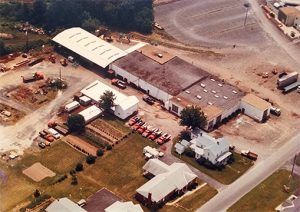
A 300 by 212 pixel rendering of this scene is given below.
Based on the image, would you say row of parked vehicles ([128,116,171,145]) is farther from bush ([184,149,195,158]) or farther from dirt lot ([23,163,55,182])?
dirt lot ([23,163,55,182])

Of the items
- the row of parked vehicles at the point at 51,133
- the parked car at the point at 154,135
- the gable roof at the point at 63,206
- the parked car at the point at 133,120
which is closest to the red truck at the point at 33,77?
the row of parked vehicles at the point at 51,133

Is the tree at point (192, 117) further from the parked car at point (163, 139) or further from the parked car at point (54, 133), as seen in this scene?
the parked car at point (54, 133)

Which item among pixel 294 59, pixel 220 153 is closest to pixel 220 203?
pixel 220 153

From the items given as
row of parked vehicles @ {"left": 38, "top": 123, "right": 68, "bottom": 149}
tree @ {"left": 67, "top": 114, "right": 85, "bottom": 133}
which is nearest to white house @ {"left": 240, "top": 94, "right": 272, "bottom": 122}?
tree @ {"left": 67, "top": 114, "right": 85, "bottom": 133}

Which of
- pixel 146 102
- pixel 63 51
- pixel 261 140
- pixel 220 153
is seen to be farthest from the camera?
pixel 63 51

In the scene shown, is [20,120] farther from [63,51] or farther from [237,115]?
[237,115]

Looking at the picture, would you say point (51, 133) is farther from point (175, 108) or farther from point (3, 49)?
point (3, 49)
